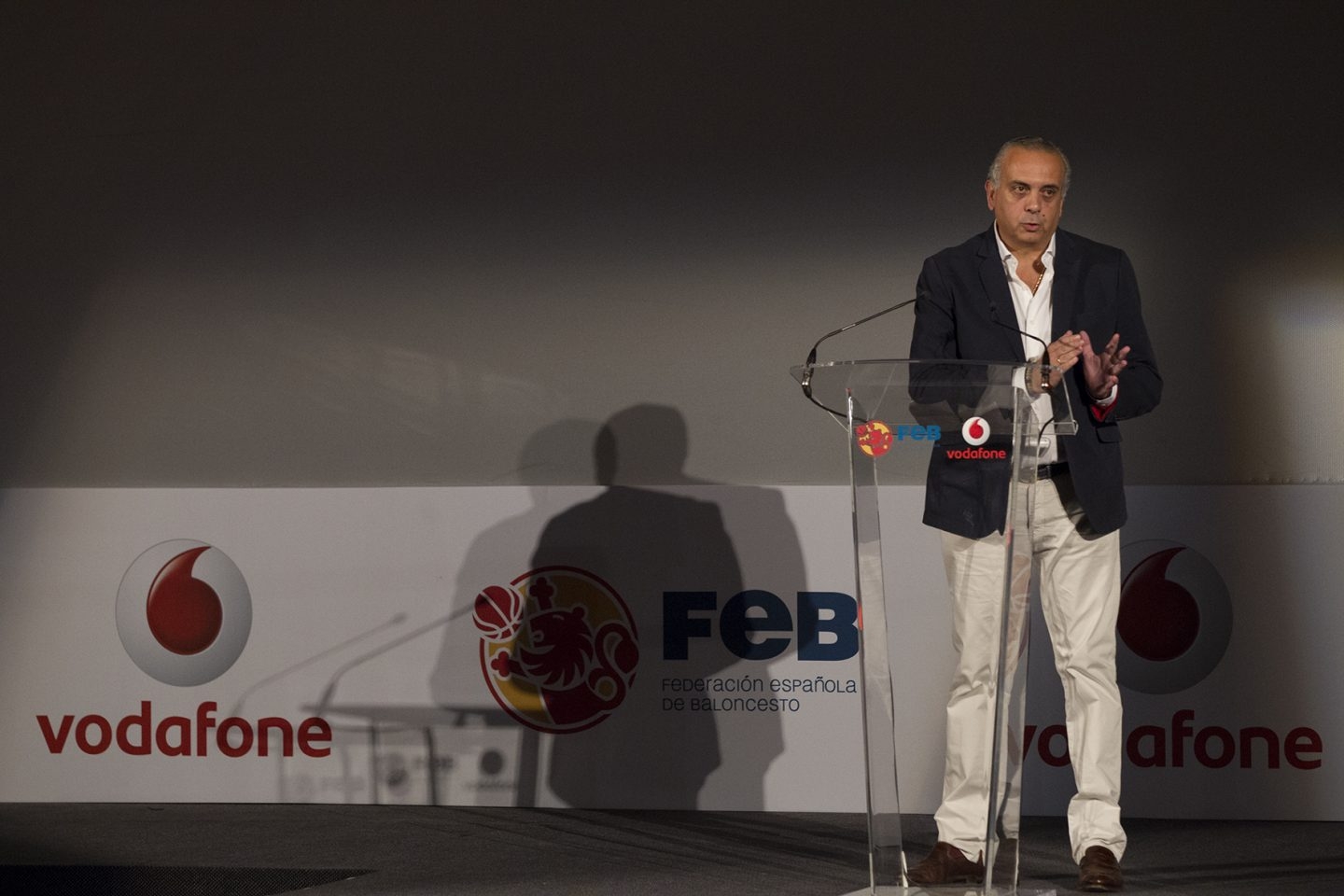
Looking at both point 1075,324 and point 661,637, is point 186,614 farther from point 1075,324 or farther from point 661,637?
point 1075,324

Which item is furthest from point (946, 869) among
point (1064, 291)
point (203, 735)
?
point (203, 735)

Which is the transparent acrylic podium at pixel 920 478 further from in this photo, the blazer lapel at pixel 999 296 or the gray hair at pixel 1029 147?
the gray hair at pixel 1029 147

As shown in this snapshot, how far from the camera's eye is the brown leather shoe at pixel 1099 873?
10.0ft

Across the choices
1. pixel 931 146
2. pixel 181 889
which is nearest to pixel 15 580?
pixel 181 889

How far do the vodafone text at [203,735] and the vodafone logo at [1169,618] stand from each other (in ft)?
8.05

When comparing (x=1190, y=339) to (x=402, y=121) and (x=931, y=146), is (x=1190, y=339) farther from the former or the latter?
(x=402, y=121)

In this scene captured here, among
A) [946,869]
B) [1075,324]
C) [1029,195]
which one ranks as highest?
[1029,195]

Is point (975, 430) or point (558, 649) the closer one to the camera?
point (975, 430)

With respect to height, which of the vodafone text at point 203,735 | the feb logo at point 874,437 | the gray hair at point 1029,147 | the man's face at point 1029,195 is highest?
the gray hair at point 1029,147

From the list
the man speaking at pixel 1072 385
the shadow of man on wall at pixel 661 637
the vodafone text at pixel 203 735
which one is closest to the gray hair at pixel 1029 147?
the man speaking at pixel 1072 385

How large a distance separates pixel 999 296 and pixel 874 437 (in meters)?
0.61

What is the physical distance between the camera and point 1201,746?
4.35m

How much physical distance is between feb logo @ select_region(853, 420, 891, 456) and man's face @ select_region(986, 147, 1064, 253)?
27.5 inches

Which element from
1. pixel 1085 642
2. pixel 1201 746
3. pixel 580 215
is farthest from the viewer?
pixel 580 215
